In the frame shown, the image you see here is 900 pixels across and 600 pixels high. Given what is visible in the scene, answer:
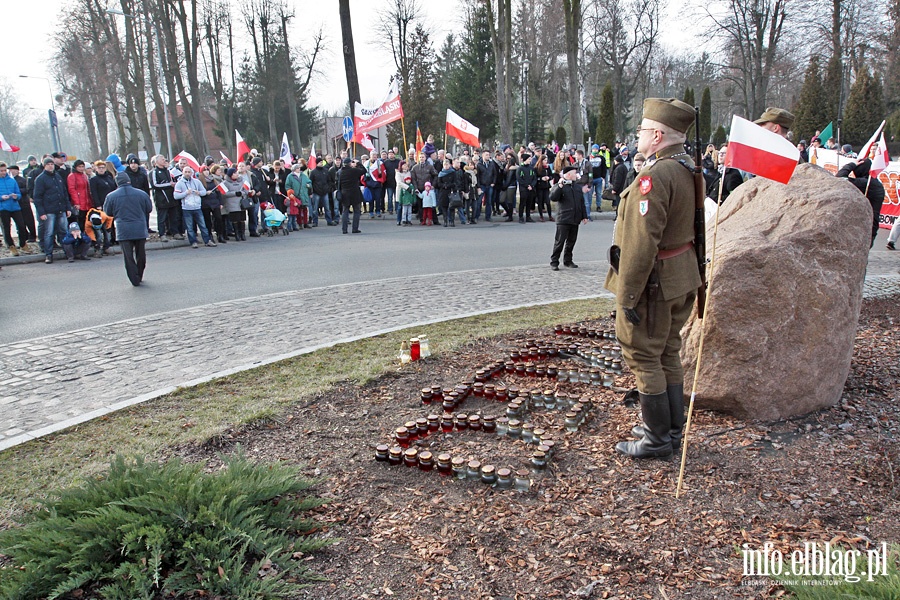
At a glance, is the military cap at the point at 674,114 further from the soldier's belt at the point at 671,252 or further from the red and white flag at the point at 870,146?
the red and white flag at the point at 870,146

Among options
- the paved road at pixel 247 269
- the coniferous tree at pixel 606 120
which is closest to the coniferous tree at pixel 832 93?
the coniferous tree at pixel 606 120

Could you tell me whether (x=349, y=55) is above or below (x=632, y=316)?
above

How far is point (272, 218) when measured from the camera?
58.2 ft

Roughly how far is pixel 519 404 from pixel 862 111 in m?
46.2

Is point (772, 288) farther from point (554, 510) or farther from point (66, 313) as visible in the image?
point (66, 313)

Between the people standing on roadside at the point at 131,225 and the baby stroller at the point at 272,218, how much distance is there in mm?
6649

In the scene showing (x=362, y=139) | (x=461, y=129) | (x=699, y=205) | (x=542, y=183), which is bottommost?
(x=699, y=205)

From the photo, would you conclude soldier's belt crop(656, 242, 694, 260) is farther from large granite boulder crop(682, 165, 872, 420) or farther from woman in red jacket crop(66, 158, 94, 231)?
woman in red jacket crop(66, 158, 94, 231)

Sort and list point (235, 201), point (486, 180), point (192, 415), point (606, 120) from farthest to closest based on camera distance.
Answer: point (606, 120) < point (486, 180) < point (235, 201) < point (192, 415)

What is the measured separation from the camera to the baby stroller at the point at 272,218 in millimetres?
17750

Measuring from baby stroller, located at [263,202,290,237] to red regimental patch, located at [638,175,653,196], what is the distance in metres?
15.3

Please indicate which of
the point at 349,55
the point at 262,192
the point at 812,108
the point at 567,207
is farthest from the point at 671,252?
the point at 812,108

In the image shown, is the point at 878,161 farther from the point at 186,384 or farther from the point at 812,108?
the point at 812,108

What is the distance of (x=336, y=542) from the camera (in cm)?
340
